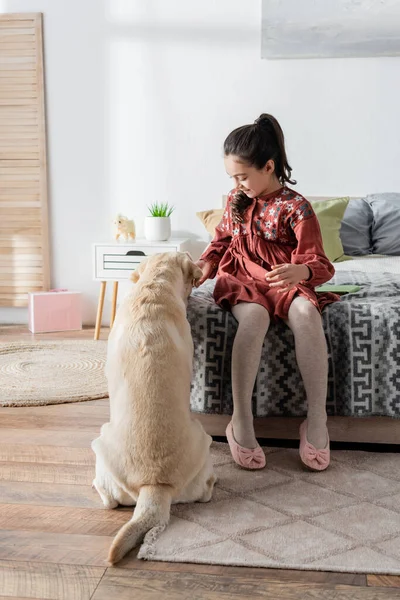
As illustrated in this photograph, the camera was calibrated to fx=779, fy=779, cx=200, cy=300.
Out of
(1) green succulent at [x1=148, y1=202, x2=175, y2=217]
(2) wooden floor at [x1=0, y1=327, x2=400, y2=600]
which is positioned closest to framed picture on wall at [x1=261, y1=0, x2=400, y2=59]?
(1) green succulent at [x1=148, y1=202, x2=175, y2=217]

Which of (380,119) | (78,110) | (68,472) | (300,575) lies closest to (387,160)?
(380,119)

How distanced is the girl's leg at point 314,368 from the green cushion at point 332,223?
1.28m

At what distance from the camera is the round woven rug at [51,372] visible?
9.95 feet

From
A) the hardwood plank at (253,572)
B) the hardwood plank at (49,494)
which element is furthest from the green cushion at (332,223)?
the hardwood plank at (253,572)

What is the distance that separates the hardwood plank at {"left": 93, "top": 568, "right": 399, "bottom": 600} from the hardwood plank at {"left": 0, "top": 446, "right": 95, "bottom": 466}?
0.72 metres

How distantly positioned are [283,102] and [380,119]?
0.53m

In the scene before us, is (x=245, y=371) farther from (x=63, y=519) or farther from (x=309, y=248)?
(x=63, y=519)

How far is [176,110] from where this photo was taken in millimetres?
4336

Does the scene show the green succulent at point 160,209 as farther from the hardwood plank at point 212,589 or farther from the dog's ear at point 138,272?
the hardwood plank at point 212,589

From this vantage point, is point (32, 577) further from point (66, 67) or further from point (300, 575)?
point (66, 67)

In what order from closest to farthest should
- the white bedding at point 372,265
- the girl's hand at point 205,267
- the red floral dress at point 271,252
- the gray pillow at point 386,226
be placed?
1. the red floral dress at point 271,252
2. the girl's hand at point 205,267
3. the white bedding at point 372,265
4. the gray pillow at point 386,226

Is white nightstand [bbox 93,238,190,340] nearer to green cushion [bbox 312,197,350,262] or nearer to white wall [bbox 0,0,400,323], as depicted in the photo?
white wall [bbox 0,0,400,323]

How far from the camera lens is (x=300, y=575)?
1592mm

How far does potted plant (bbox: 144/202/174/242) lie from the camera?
4.17 metres
